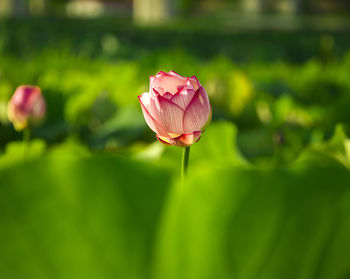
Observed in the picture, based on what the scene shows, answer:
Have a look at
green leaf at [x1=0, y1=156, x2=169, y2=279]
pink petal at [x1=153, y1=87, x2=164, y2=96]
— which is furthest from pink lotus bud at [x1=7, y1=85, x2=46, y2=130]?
green leaf at [x1=0, y1=156, x2=169, y2=279]

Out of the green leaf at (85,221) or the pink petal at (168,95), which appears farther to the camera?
the pink petal at (168,95)

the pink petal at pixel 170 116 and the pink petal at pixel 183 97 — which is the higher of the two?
the pink petal at pixel 183 97

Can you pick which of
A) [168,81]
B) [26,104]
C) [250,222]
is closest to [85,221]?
[250,222]

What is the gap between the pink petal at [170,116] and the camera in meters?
0.48

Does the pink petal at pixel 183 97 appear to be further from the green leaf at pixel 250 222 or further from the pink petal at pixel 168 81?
the green leaf at pixel 250 222

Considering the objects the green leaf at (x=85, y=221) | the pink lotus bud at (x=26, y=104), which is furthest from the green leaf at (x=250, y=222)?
the pink lotus bud at (x=26, y=104)

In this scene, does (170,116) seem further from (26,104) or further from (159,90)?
(26,104)

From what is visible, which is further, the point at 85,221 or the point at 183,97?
the point at 183,97

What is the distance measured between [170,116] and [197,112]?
0.03 meters

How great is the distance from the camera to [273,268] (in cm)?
33

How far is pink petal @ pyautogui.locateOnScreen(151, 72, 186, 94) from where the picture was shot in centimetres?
48

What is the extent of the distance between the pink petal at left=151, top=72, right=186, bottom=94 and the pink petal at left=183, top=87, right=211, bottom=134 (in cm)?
3

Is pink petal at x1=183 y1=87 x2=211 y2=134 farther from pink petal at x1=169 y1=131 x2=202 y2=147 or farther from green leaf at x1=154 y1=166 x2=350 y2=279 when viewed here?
green leaf at x1=154 y1=166 x2=350 y2=279

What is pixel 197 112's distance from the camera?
474mm
